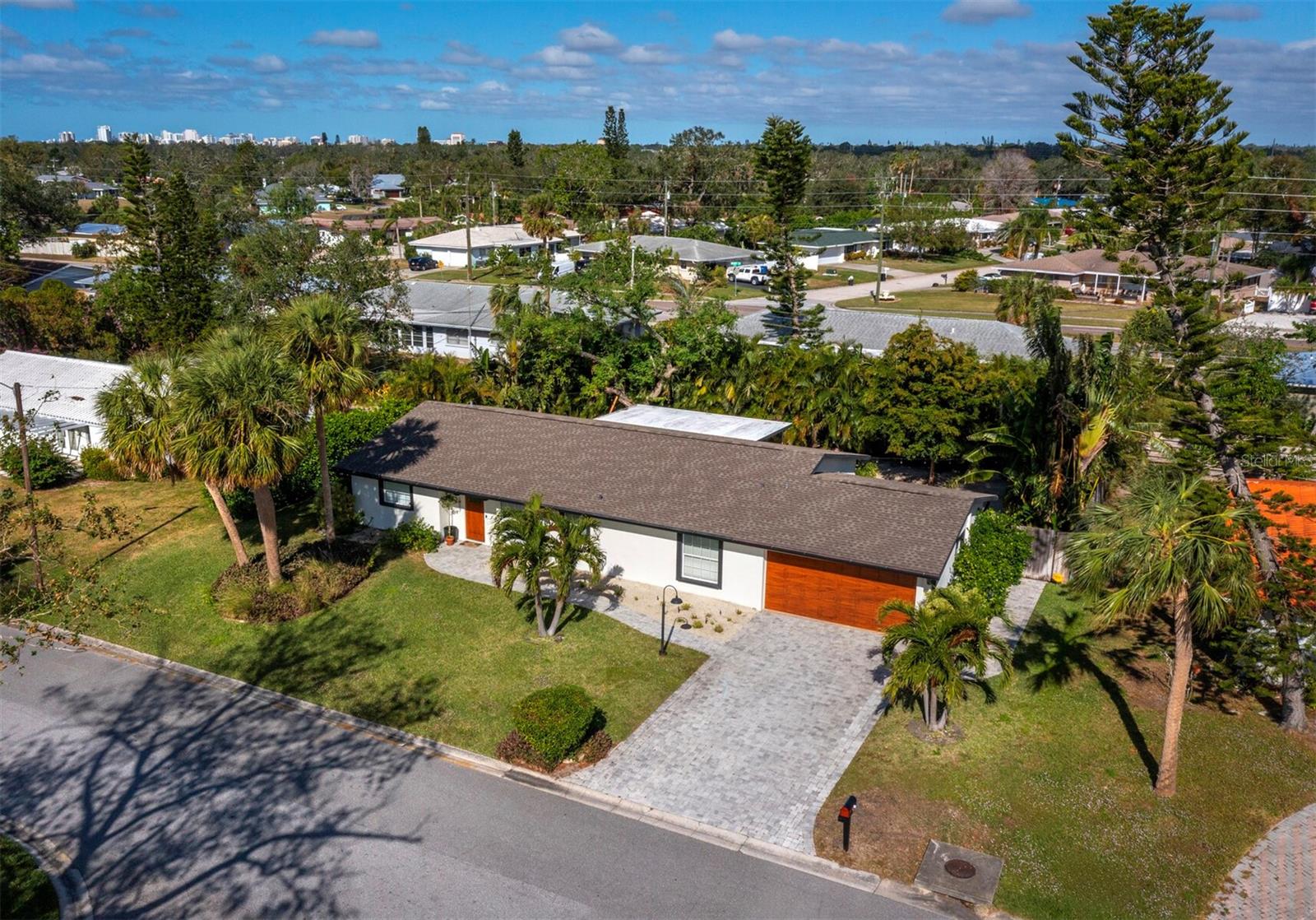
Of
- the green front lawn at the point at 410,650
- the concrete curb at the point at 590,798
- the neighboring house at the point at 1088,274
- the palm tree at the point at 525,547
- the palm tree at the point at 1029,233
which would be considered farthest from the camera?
the palm tree at the point at 1029,233

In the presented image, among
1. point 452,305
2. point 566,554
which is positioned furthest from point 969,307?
point 566,554

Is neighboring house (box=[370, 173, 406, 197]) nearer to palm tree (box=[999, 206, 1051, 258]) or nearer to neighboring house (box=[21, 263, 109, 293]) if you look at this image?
neighboring house (box=[21, 263, 109, 293])

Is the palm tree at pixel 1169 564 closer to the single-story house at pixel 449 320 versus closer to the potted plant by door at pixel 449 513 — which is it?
the potted plant by door at pixel 449 513

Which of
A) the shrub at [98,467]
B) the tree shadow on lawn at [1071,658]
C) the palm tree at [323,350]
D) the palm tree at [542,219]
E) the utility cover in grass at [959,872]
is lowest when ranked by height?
the utility cover in grass at [959,872]

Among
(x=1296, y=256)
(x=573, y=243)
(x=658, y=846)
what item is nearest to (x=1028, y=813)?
(x=658, y=846)

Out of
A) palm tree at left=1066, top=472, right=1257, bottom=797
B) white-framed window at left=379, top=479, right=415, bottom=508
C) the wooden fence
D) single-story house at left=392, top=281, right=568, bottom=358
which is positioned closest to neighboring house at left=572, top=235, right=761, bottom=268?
single-story house at left=392, top=281, right=568, bottom=358

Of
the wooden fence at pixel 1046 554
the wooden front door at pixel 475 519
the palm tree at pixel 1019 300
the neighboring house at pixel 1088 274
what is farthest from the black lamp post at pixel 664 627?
the neighboring house at pixel 1088 274

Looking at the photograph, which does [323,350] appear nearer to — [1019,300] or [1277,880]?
[1277,880]

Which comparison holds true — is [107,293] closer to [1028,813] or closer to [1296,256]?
[1028,813]
